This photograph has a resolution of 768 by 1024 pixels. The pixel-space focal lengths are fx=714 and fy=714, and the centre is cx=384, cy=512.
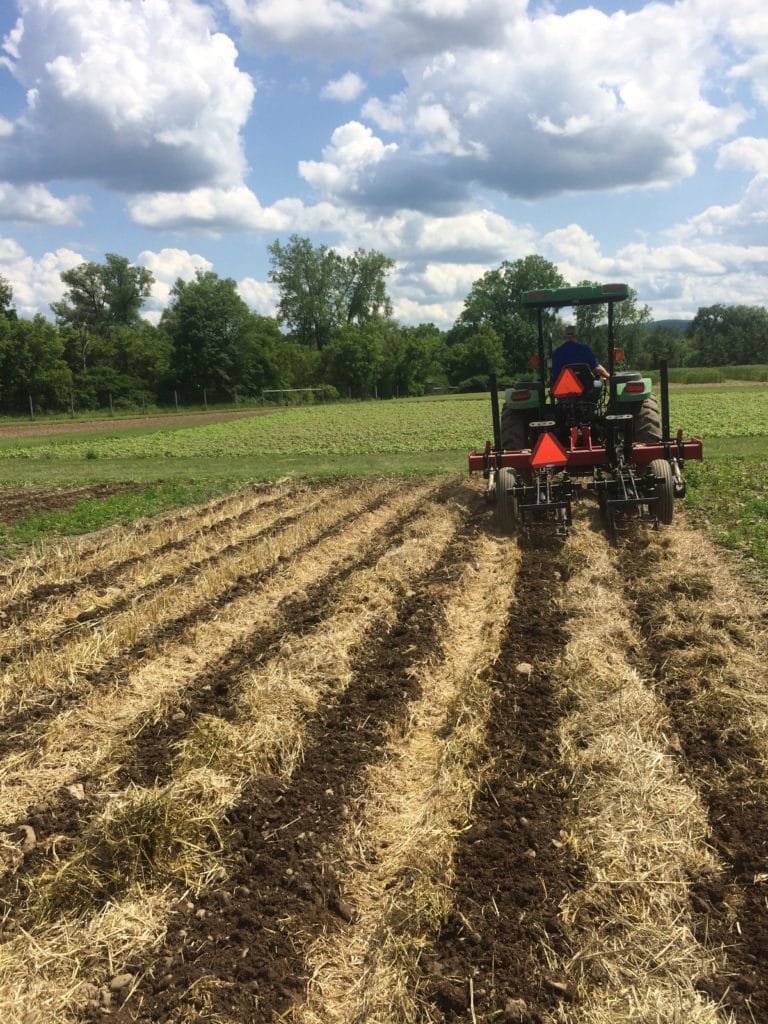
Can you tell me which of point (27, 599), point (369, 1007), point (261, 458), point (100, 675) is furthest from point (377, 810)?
point (261, 458)

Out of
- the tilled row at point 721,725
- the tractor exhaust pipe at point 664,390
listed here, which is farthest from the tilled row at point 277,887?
the tractor exhaust pipe at point 664,390

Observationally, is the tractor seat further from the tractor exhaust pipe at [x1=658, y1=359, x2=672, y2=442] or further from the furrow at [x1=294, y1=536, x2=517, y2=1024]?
the furrow at [x1=294, y1=536, x2=517, y2=1024]

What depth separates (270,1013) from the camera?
2551mm

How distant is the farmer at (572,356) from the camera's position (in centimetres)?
936

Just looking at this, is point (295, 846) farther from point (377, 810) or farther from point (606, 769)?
point (606, 769)

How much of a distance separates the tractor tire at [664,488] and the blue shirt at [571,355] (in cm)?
162

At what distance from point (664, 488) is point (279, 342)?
197 feet

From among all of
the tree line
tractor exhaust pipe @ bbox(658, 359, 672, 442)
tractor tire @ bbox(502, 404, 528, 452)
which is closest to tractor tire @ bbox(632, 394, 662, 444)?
tractor exhaust pipe @ bbox(658, 359, 672, 442)

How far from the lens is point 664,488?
8.63 metres

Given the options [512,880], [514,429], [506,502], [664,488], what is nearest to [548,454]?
[506,502]

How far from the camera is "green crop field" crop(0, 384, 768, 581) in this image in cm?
1134

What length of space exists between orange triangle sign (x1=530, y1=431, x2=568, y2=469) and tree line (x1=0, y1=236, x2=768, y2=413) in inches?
1314

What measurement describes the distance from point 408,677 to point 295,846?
6.19 feet

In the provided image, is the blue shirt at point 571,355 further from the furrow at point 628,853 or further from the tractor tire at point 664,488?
the furrow at point 628,853
